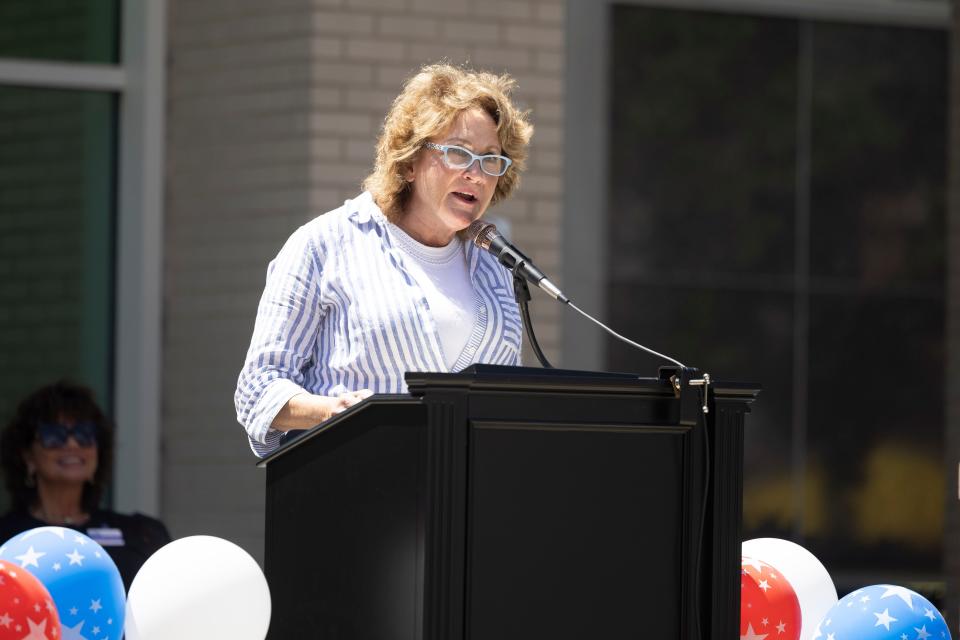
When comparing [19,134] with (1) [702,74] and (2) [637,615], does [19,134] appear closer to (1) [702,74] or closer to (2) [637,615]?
(1) [702,74]

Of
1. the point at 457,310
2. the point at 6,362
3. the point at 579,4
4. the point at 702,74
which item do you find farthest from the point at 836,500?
the point at 457,310

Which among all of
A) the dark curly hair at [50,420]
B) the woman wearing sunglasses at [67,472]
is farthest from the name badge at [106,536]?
the dark curly hair at [50,420]

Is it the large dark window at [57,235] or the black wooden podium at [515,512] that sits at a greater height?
the large dark window at [57,235]

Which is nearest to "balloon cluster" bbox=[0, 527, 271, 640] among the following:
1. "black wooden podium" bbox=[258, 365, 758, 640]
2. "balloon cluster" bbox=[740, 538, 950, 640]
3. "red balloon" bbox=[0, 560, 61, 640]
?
"red balloon" bbox=[0, 560, 61, 640]

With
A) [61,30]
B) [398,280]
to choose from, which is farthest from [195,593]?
[61,30]

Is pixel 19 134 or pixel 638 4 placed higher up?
pixel 638 4

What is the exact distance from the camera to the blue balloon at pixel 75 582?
3.96m

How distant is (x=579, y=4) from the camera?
25.3ft

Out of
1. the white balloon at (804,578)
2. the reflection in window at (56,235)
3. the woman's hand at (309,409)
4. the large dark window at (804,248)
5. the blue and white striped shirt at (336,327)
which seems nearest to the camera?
the woman's hand at (309,409)

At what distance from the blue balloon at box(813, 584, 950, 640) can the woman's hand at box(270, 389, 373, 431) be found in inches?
51.8

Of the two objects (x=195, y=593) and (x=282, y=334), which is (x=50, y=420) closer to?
(x=195, y=593)

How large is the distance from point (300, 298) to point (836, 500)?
4831 mm

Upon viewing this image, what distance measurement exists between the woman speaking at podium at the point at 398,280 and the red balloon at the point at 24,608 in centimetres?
54

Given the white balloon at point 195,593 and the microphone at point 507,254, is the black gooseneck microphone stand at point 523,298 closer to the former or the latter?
the microphone at point 507,254
